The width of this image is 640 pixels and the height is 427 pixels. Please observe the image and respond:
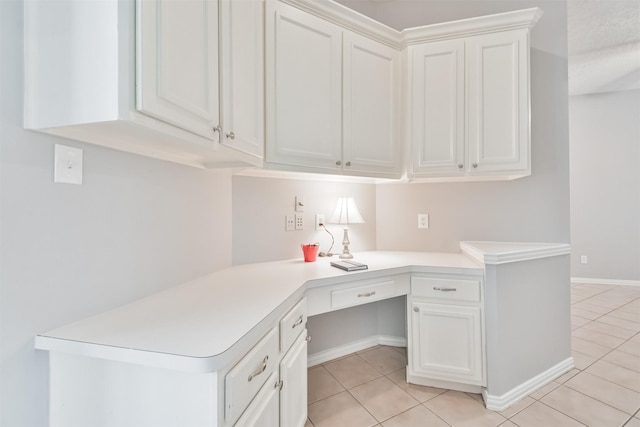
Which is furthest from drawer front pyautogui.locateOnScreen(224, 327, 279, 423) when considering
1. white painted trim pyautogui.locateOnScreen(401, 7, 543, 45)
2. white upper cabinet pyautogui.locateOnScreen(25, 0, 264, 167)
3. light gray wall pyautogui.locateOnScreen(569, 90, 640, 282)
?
light gray wall pyautogui.locateOnScreen(569, 90, 640, 282)

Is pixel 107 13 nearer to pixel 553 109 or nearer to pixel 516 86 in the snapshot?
pixel 516 86

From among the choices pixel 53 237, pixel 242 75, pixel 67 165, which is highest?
pixel 242 75

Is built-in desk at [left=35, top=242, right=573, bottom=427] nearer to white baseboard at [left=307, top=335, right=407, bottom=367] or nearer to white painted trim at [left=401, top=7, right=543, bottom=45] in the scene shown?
white baseboard at [left=307, top=335, right=407, bottom=367]

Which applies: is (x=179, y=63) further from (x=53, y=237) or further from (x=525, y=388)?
(x=525, y=388)

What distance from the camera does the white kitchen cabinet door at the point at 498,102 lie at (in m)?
1.96

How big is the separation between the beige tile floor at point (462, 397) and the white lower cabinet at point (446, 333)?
0.12 metres

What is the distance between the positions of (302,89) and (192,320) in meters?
1.33

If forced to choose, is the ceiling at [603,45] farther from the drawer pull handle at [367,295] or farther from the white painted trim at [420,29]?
the drawer pull handle at [367,295]

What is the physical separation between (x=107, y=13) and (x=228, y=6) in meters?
0.55

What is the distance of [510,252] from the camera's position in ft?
5.85

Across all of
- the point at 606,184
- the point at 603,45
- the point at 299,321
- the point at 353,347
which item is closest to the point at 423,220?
the point at 353,347

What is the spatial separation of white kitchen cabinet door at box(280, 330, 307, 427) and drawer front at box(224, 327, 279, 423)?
13cm

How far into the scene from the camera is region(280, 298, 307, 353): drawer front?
1.20 m

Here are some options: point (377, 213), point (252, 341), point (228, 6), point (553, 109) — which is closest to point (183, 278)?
point (252, 341)
